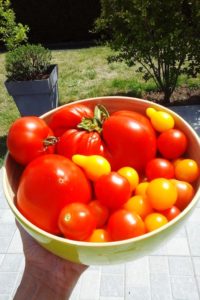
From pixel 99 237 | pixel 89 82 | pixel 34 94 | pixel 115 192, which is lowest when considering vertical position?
pixel 89 82

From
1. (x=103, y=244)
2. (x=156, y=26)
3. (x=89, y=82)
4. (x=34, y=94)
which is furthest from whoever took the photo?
(x=89, y=82)

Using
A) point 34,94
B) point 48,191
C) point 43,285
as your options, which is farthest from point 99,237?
point 34,94

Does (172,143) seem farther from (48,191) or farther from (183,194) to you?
(48,191)

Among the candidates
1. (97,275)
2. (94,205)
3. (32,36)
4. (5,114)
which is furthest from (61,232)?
(32,36)

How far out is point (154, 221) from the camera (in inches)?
38.2

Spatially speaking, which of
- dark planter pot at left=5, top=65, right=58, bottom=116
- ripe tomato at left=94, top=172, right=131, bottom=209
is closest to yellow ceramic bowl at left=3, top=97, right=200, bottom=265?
ripe tomato at left=94, top=172, right=131, bottom=209

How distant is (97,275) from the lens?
2.32 m

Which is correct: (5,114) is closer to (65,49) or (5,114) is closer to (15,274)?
(15,274)

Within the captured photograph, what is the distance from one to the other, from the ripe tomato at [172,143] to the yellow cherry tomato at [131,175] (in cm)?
13

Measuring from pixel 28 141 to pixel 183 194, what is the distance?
0.50m

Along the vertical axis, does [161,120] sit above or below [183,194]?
above

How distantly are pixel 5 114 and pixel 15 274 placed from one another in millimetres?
2772

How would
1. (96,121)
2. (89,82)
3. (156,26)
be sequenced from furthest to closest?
1. (89,82)
2. (156,26)
3. (96,121)

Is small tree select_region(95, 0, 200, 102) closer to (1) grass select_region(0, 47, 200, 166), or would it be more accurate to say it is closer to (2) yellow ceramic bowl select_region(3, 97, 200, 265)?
(1) grass select_region(0, 47, 200, 166)
